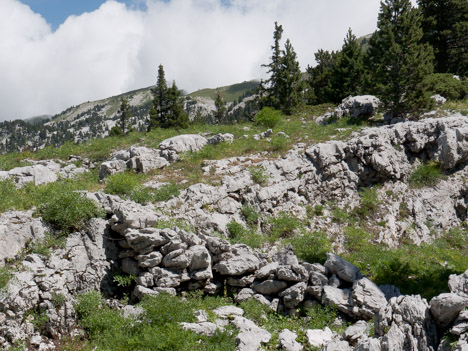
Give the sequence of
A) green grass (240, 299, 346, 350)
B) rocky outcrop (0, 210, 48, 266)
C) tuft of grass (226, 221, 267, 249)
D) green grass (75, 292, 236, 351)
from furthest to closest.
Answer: tuft of grass (226, 221, 267, 249)
rocky outcrop (0, 210, 48, 266)
green grass (240, 299, 346, 350)
green grass (75, 292, 236, 351)

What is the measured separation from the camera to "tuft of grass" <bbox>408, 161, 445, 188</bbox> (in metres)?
18.4

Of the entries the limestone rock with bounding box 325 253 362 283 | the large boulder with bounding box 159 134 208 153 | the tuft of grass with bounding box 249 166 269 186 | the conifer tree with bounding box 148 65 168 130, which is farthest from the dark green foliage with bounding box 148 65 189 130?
the limestone rock with bounding box 325 253 362 283

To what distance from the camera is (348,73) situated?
128 ft

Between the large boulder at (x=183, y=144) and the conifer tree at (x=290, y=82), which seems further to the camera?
the conifer tree at (x=290, y=82)

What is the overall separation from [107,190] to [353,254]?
12.1 meters

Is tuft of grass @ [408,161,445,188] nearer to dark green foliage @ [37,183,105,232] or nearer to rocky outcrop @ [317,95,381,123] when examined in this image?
rocky outcrop @ [317,95,381,123]

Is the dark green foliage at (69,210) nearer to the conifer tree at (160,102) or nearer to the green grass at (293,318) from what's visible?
the green grass at (293,318)

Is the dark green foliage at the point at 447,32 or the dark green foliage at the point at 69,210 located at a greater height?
the dark green foliage at the point at 447,32

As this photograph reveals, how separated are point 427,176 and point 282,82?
1086 inches

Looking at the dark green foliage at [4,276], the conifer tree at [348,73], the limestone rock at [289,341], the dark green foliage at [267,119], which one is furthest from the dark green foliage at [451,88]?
the dark green foliage at [4,276]

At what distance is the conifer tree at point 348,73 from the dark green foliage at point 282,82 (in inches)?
174

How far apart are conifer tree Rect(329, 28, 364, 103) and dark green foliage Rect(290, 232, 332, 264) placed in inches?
1072

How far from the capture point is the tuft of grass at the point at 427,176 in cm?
1841

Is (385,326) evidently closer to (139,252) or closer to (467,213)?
(139,252)
